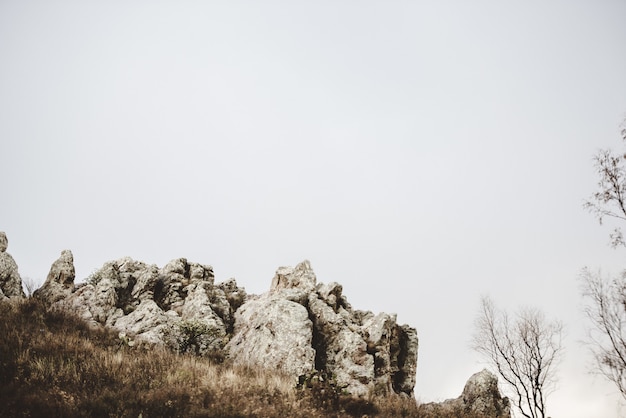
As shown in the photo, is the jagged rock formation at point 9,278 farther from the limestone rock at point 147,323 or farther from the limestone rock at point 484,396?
the limestone rock at point 484,396

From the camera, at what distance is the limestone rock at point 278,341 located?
16.7 meters

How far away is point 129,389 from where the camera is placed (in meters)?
8.77

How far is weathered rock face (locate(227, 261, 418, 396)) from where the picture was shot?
17234mm

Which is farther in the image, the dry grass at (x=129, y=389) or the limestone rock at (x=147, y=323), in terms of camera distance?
the limestone rock at (x=147, y=323)

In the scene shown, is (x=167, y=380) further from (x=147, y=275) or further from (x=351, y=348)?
(x=147, y=275)

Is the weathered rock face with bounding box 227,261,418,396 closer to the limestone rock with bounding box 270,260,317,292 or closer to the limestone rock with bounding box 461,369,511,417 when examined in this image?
the limestone rock with bounding box 270,260,317,292

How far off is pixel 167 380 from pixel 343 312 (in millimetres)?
16925

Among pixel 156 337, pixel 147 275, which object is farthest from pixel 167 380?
pixel 147 275

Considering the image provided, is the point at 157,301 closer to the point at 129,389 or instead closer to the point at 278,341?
the point at 278,341

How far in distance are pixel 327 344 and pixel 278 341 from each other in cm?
400

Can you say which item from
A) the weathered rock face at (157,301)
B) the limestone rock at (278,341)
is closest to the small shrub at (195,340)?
the weathered rock face at (157,301)

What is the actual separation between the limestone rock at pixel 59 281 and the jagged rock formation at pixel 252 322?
0.22ft

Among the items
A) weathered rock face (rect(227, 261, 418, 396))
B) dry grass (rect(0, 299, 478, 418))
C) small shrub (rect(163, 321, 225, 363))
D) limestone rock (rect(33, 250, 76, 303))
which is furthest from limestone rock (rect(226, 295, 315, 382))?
limestone rock (rect(33, 250, 76, 303))

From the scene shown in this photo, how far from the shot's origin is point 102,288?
22500mm
